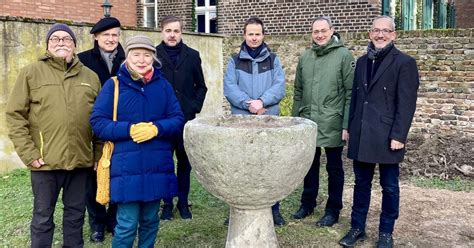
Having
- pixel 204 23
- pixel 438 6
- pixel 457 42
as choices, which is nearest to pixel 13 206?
pixel 457 42

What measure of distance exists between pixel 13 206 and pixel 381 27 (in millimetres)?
4183

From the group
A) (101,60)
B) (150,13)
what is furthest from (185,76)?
(150,13)

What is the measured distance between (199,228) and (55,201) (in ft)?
4.64

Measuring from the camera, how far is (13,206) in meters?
5.04

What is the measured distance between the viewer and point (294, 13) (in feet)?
34.7

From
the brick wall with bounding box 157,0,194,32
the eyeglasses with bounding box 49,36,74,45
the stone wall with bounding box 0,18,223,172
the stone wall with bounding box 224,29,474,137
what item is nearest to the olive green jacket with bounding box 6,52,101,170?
the eyeglasses with bounding box 49,36,74,45

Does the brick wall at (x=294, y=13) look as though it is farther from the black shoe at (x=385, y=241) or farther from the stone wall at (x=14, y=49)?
the black shoe at (x=385, y=241)

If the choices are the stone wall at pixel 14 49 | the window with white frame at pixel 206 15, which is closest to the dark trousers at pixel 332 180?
the stone wall at pixel 14 49

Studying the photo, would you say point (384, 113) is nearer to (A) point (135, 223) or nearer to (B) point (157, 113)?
(B) point (157, 113)

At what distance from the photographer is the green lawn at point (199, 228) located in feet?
13.2

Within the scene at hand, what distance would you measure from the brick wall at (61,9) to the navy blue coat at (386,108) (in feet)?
24.7

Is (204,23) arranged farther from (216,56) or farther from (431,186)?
(431,186)

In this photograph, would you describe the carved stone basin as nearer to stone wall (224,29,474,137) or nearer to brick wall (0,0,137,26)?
stone wall (224,29,474,137)

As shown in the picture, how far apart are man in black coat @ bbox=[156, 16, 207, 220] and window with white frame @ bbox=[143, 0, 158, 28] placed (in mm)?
8471
